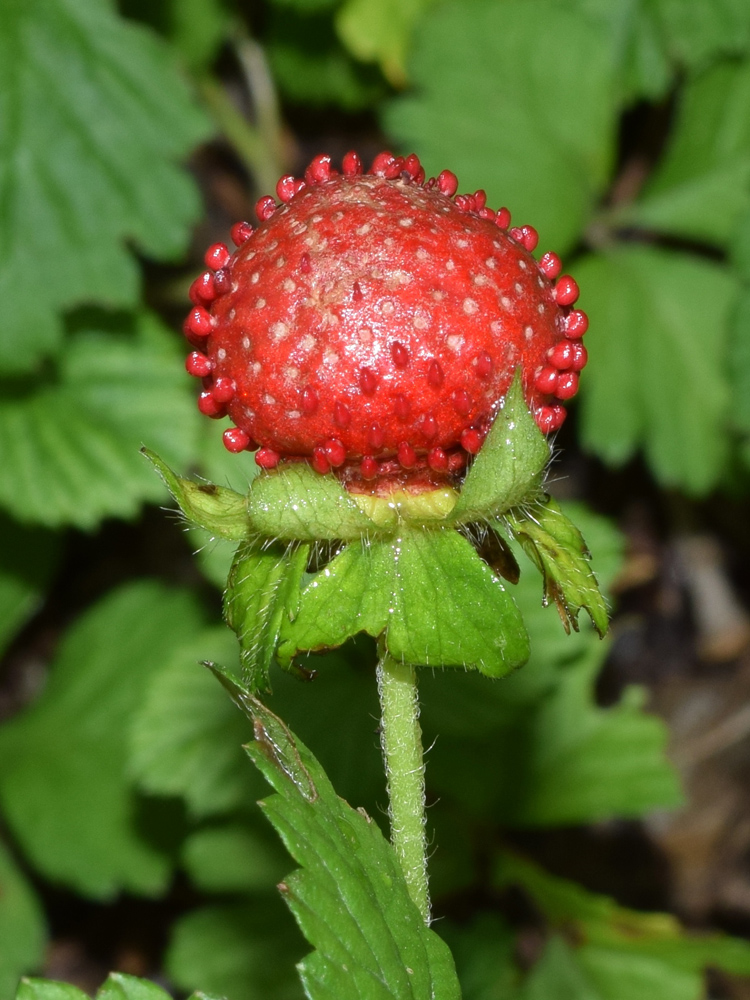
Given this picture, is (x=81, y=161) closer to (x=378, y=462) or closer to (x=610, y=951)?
(x=378, y=462)

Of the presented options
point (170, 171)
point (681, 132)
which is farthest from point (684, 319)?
point (170, 171)

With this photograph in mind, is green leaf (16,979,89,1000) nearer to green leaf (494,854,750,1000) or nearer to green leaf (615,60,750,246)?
green leaf (494,854,750,1000)

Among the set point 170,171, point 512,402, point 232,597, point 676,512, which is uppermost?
point 170,171

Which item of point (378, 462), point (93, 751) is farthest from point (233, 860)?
point (378, 462)

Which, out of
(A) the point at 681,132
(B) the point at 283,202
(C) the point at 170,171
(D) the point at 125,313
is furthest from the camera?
(A) the point at 681,132

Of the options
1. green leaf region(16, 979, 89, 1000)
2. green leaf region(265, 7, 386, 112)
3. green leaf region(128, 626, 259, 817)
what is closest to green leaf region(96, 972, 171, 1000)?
green leaf region(16, 979, 89, 1000)

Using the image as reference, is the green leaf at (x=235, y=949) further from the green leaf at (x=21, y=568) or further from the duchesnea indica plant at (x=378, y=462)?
the duchesnea indica plant at (x=378, y=462)

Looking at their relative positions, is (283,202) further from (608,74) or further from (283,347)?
(608,74)
